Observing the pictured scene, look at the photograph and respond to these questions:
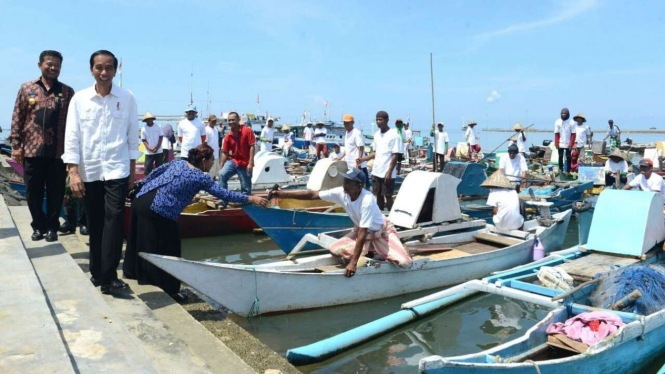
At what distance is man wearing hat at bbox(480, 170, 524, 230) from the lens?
8148mm

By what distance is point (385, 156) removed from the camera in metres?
9.75

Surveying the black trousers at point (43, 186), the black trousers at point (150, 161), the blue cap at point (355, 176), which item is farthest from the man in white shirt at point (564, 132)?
the black trousers at point (43, 186)

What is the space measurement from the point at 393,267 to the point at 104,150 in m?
3.78

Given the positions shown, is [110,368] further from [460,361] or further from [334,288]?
[334,288]

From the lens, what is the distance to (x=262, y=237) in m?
11.2

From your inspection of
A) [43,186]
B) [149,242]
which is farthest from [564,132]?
[43,186]

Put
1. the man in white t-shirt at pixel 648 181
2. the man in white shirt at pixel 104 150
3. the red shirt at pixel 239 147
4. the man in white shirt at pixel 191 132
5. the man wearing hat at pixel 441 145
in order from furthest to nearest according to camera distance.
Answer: the man wearing hat at pixel 441 145 → the man in white shirt at pixel 191 132 → the red shirt at pixel 239 147 → the man in white t-shirt at pixel 648 181 → the man in white shirt at pixel 104 150

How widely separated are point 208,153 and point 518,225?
5.50 m

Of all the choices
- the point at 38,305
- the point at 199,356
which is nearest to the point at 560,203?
the point at 199,356

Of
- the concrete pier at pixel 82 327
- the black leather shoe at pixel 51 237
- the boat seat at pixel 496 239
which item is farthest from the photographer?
the boat seat at pixel 496 239

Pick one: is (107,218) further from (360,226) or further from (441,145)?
(441,145)

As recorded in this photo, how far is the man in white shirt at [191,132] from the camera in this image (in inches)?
437

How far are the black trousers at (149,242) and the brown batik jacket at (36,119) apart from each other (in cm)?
126

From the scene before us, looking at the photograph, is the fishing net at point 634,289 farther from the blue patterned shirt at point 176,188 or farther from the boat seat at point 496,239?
the blue patterned shirt at point 176,188
